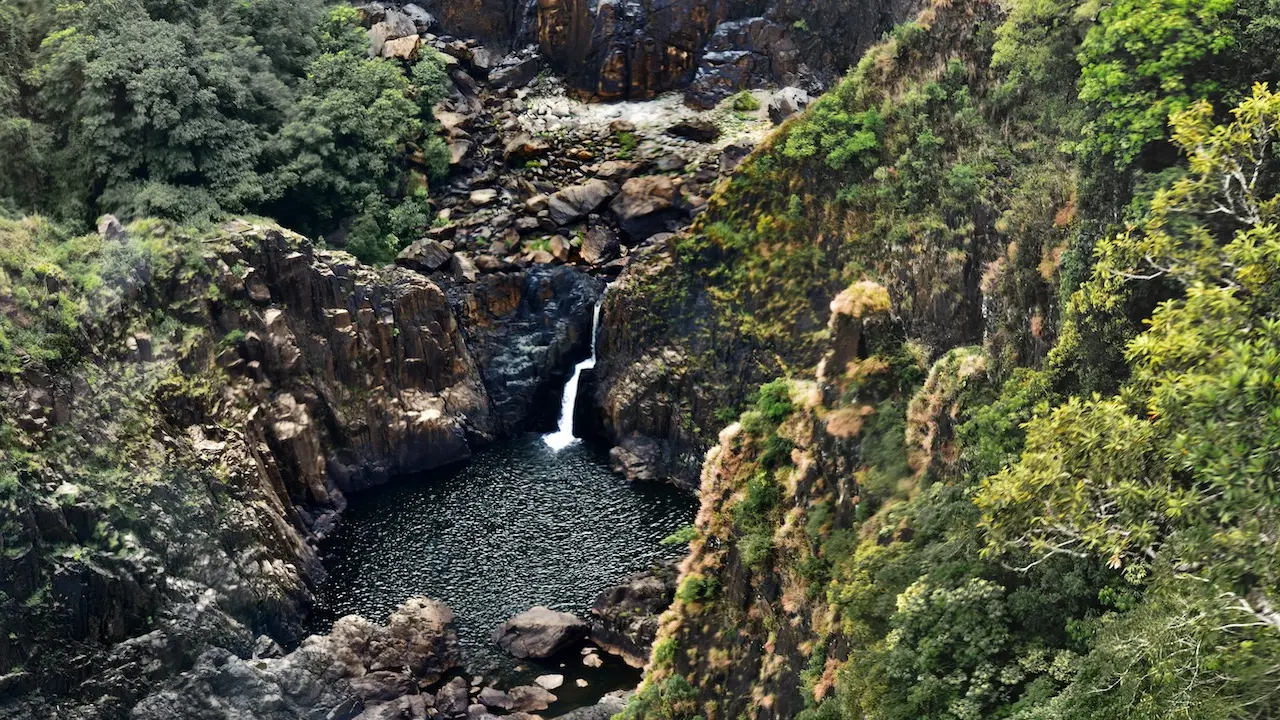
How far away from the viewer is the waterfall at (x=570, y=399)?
2480 inches

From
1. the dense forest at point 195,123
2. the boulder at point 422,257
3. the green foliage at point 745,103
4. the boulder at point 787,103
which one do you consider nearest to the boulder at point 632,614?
the boulder at point 422,257

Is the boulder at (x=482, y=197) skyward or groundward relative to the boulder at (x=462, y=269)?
skyward

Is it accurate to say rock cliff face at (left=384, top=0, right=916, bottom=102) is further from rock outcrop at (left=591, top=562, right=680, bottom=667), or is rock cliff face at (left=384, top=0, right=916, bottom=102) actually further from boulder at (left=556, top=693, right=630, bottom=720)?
boulder at (left=556, top=693, right=630, bottom=720)

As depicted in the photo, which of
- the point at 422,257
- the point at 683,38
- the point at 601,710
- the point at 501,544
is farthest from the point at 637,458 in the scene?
the point at 683,38

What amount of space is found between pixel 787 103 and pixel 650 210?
12.9 meters

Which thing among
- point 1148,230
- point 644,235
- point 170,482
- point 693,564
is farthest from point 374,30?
point 1148,230

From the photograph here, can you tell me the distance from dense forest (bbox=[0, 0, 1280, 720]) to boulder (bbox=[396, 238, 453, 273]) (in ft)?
5.57

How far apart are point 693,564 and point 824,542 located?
7.25 m

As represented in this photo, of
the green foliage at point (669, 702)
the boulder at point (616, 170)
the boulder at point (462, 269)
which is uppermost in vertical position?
the boulder at point (616, 170)

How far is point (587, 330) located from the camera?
65062 mm

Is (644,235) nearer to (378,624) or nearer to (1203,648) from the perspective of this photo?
(378,624)

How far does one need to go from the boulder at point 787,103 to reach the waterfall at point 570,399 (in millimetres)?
18040

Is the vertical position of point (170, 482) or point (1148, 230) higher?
point (1148, 230)

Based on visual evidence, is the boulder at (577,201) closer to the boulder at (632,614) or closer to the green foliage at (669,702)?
the boulder at (632,614)
